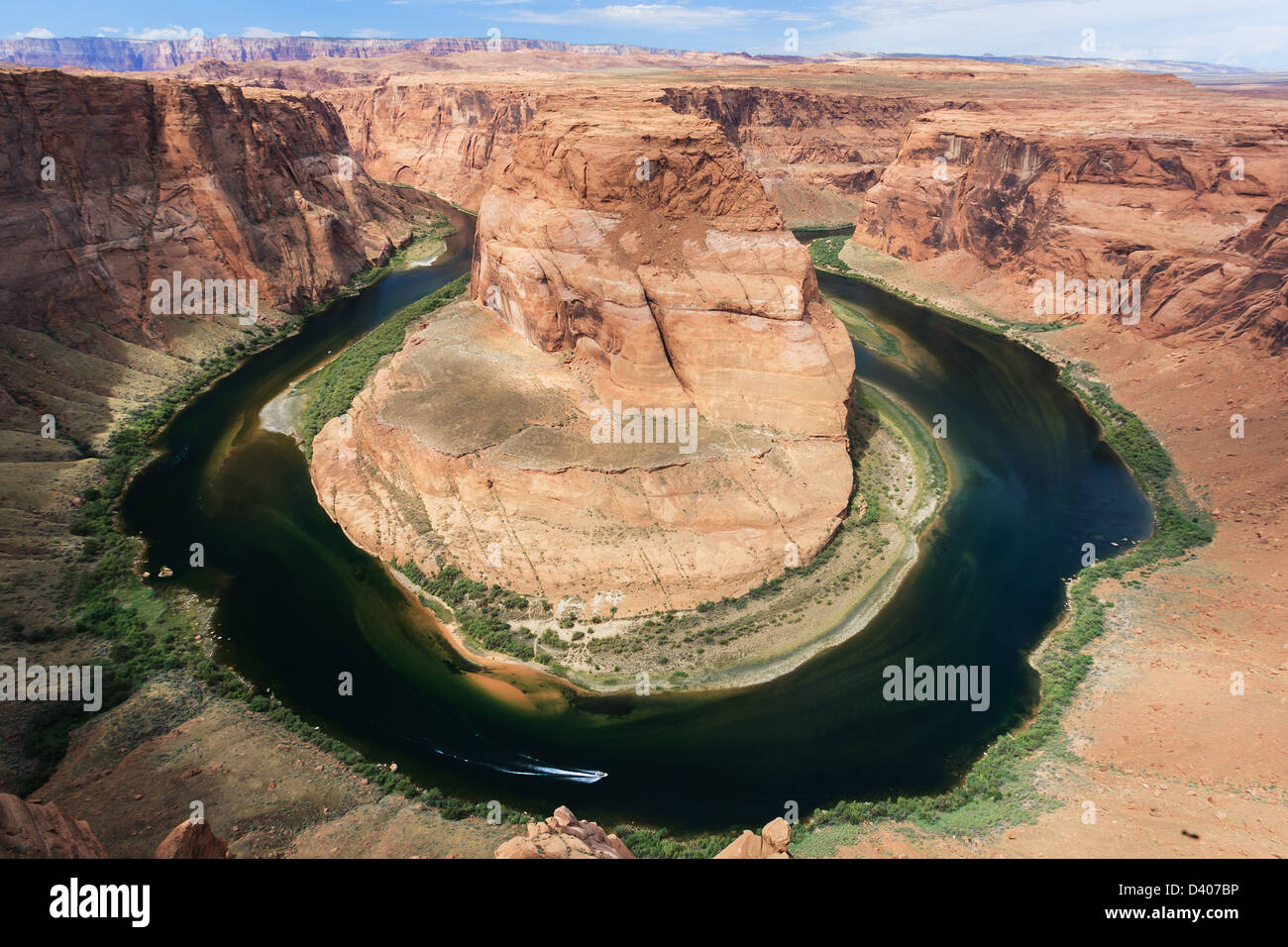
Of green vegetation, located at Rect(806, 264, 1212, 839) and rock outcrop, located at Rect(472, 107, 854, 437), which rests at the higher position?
rock outcrop, located at Rect(472, 107, 854, 437)

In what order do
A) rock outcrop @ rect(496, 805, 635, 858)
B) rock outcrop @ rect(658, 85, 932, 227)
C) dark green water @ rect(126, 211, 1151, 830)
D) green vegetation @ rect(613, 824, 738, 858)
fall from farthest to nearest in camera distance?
rock outcrop @ rect(658, 85, 932, 227) → dark green water @ rect(126, 211, 1151, 830) → green vegetation @ rect(613, 824, 738, 858) → rock outcrop @ rect(496, 805, 635, 858)

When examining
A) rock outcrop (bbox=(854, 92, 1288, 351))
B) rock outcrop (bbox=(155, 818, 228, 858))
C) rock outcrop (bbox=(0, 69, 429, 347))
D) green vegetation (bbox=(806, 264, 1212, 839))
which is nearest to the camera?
rock outcrop (bbox=(155, 818, 228, 858))

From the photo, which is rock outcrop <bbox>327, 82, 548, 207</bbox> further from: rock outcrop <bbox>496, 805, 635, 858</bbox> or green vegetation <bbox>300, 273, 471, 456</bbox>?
rock outcrop <bbox>496, 805, 635, 858</bbox>

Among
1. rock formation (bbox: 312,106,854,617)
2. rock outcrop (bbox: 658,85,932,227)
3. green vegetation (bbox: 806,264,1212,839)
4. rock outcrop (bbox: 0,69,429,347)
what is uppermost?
rock outcrop (bbox: 658,85,932,227)

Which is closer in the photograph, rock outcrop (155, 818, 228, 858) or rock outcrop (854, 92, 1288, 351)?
rock outcrop (155, 818, 228, 858)

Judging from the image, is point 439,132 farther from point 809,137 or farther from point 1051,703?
point 1051,703

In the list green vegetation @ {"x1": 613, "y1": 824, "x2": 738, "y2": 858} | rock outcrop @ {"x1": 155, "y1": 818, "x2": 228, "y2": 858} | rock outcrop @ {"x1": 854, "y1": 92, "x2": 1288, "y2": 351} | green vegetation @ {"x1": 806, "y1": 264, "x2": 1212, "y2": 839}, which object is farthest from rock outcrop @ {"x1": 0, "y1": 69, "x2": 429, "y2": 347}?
rock outcrop @ {"x1": 854, "y1": 92, "x2": 1288, "y2": 351}

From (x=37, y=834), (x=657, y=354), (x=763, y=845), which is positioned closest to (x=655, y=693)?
(x=763, y=845)
